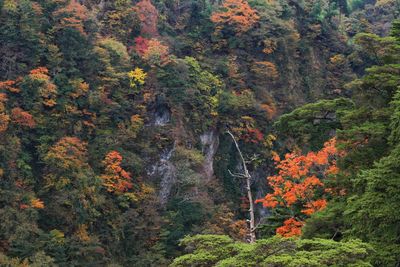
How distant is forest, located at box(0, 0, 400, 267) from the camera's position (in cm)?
1180

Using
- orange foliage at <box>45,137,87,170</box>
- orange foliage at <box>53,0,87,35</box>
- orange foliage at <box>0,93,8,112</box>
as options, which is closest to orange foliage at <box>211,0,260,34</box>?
orange foliage at <box>53,0,87,35</box>

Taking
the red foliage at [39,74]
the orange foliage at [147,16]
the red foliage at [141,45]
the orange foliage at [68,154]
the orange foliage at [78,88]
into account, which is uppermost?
the orange foliage at [147,16]

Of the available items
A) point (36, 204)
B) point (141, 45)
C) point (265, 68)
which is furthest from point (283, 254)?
point (265, 68)

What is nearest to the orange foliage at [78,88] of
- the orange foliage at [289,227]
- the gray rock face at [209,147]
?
the gray rock face at [209,147]

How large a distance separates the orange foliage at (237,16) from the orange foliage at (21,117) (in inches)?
626

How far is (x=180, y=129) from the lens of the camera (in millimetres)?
31375

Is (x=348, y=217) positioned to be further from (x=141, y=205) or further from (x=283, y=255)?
(x=141, y=205)

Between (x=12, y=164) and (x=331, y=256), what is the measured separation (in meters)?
18.7

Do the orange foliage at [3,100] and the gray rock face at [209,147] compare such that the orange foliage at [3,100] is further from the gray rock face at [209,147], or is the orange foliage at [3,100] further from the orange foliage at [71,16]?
the gray rock face at [209,147]

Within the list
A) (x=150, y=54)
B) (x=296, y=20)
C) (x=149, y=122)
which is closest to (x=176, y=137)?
(x=149, y=122)

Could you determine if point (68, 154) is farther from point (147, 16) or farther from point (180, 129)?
point (147, 16)

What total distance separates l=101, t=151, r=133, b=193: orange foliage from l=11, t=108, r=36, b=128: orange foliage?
3746mm

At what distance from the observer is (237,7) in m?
37.8

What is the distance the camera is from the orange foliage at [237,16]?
37031mm
